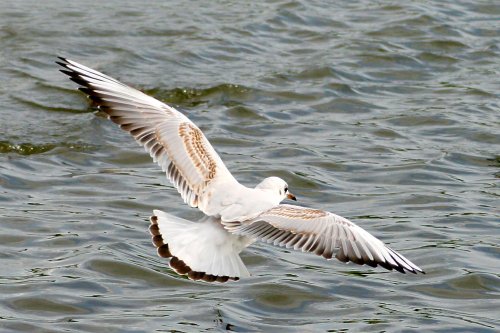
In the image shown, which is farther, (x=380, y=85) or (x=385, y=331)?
(x=380, y=85)

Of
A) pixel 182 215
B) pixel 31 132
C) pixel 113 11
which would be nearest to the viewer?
pixel 182 215

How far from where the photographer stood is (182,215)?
27.4 feet

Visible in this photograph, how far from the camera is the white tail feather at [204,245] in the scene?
20.2 feet

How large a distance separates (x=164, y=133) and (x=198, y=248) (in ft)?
3.63

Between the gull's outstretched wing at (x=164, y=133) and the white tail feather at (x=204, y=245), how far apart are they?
41cm

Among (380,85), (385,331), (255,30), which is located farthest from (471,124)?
(385,331)

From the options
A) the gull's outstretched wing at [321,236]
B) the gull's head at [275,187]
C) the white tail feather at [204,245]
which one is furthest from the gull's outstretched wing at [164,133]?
the gull's outstretched wing at [321,236]

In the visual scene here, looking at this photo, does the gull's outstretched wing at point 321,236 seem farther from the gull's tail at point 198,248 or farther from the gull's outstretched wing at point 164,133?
the gull's outstretched wing at point 164,133

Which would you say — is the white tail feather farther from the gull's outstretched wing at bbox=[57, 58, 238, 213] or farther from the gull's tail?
the gull's outstretched wing at bbox=[57, 58, 238, 213]

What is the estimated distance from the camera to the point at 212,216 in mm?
6598

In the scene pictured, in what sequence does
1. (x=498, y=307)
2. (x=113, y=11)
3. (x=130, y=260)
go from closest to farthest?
1. (x=498, y=307)
2. (x=130, y=260)
3. (x=113, y=11)

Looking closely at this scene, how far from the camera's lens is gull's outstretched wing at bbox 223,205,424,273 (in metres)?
6.11

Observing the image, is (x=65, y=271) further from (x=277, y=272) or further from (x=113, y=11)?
(x=113, y=11)

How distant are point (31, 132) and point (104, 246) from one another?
229cm
